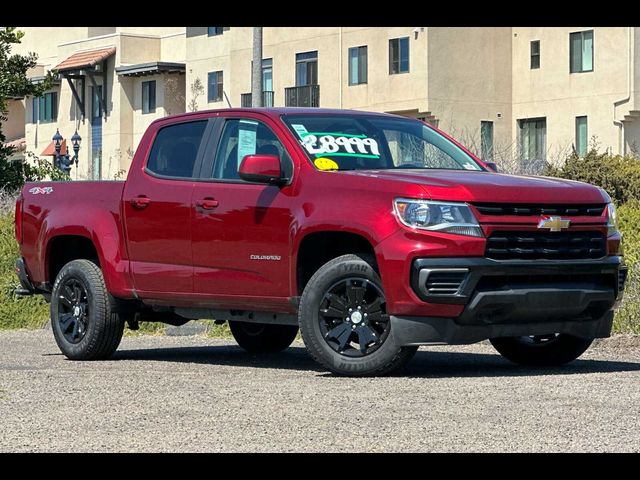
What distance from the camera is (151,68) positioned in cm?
6253

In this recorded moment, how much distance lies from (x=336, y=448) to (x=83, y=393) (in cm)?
305

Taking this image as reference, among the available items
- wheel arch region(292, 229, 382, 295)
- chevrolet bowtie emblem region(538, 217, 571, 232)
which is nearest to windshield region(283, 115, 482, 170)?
wheel arch region(292, 229, 382, 295)

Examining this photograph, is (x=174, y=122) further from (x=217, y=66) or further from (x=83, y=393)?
(x=217, y=66)

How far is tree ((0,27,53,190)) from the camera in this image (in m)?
33.7

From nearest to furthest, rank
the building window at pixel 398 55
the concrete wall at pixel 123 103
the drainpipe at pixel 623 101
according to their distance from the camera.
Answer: the drainpipe at pixel 623 101 → the building window at pixel 398 55 → the concrete wall at pixel 123 103

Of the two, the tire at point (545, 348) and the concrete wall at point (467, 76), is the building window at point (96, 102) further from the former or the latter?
the tire at point (545, 348)

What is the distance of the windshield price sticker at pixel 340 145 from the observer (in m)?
11.4

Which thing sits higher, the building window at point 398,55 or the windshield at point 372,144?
the building window at point 398,55

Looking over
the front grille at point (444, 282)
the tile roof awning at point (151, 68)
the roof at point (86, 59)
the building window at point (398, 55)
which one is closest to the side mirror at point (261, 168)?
the front grille at point (444, 282)

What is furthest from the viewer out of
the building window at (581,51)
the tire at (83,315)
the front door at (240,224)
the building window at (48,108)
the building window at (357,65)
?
the building window at (48,108)

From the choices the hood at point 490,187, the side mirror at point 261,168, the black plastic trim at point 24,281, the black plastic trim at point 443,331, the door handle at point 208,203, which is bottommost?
the black plastic trim at point 443,331

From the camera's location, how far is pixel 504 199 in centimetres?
1041

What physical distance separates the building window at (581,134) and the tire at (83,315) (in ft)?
114
